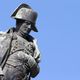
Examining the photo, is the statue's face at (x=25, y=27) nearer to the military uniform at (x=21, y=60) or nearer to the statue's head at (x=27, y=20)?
→ the statue's head at (x=27, y=20)

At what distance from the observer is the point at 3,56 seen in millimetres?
35500

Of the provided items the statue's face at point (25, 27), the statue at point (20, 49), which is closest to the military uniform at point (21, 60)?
the statue at point (20, 49)

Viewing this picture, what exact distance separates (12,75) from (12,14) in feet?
7.08

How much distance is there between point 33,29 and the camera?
119 feet

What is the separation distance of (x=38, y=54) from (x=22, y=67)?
782mm

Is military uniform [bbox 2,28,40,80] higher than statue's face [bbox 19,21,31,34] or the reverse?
the reverse

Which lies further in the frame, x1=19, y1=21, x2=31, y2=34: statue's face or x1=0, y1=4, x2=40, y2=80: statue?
x1=19, y1=21, x2=31, y2=34: statue's face

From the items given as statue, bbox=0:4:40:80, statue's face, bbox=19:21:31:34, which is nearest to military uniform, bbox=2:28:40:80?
statue, bbox=0:4:40:80

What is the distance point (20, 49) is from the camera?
35.8 m

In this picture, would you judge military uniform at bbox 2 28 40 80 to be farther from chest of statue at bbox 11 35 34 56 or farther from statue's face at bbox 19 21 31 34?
statue's face at bbox 19 21 31 34

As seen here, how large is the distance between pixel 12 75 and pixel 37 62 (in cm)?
107

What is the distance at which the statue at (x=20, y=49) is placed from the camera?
116 ft

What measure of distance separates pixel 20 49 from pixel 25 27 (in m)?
0.79

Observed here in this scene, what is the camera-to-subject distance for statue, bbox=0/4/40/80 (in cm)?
3547
